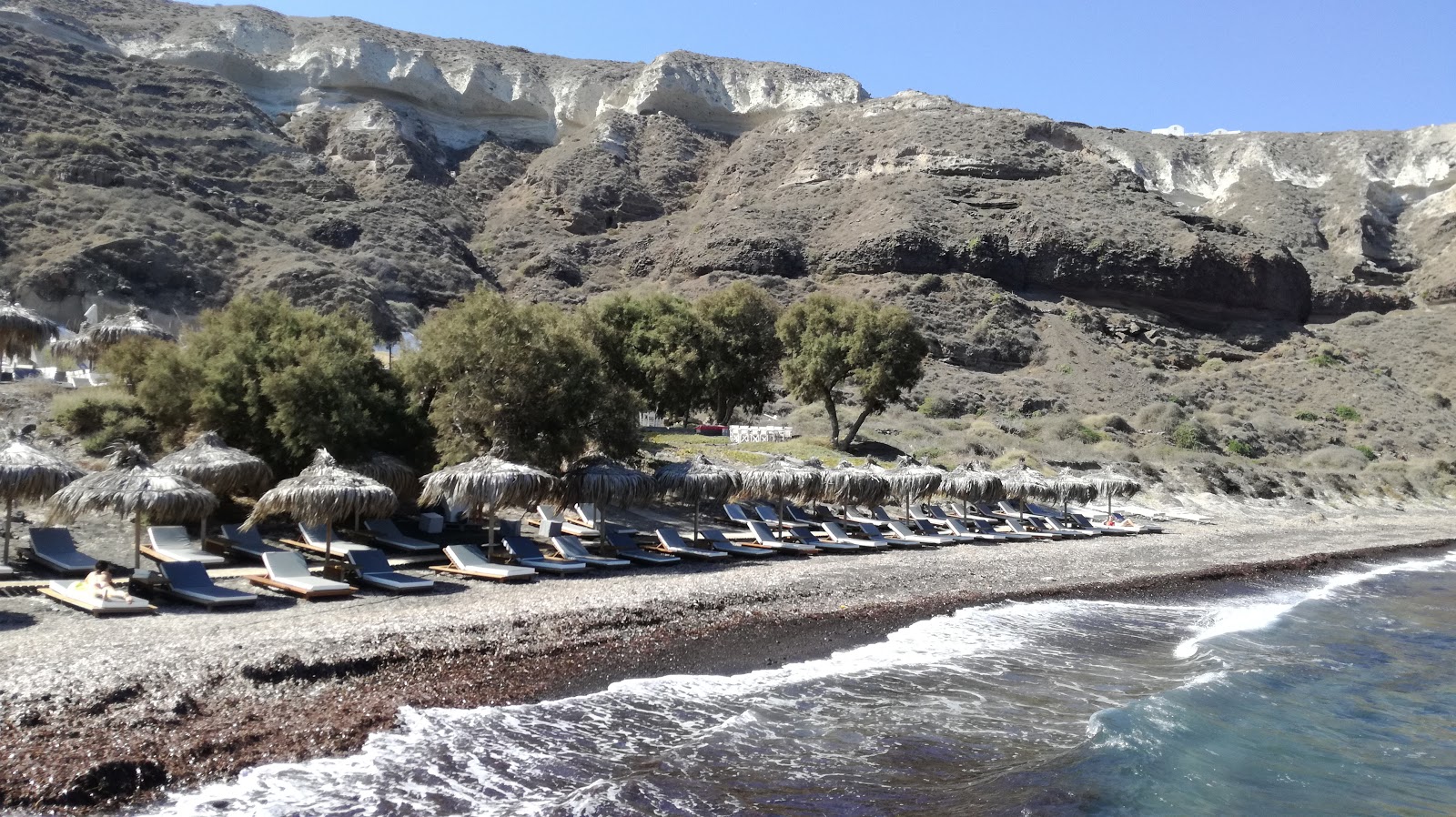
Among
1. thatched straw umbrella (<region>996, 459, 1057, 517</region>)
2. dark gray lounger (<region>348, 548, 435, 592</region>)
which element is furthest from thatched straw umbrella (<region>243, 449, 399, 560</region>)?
thatched straw umbrella (<region>996, 459, 1057, 517</region>)

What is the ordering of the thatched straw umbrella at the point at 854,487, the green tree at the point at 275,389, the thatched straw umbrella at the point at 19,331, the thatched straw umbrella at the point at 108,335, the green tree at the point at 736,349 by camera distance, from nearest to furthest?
the green tree at the point at 275,389, the thatched straw umbrella at the point at 854,487, the thatched straw umbrella at the point at 19,331, the thatched straw umbrella at the point at 108,335, the green tree at the point at 736,349

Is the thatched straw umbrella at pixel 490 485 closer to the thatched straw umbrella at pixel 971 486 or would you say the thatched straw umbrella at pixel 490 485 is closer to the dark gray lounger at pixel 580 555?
the dark gray lounger at pixel 580 555

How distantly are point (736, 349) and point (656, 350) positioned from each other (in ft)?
9.92

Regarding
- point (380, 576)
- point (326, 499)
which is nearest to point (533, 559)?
point (380, 576)

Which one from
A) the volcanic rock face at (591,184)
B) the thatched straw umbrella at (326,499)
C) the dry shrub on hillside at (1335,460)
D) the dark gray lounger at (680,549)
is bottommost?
the dark gray lounger at (680,549)

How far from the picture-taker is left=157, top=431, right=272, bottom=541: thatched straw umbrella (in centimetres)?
1470

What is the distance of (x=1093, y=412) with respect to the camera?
5309 centimetres

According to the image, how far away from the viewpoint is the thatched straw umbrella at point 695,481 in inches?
752

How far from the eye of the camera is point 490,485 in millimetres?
15430

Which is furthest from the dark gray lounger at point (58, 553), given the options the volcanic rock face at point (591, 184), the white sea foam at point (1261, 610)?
the volcanic rock face at point (591, 184)

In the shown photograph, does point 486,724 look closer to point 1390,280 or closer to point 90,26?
point 1390,280

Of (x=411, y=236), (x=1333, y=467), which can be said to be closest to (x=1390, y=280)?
(x=1333, y=467)

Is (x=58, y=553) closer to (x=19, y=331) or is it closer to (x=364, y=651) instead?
(x=364, y=651)

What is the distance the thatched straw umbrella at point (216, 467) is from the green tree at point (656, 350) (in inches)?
669
